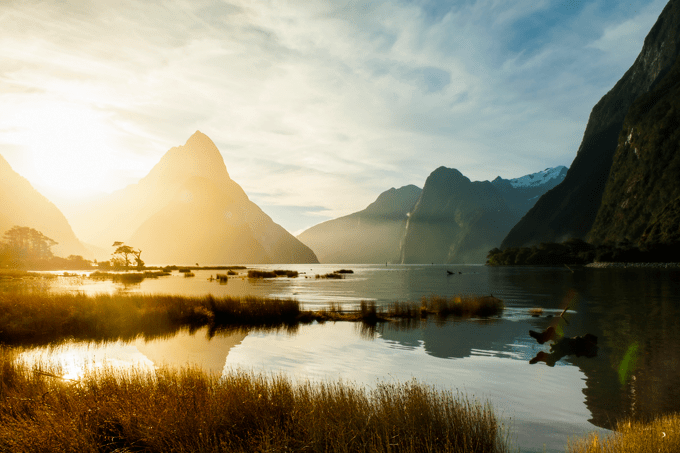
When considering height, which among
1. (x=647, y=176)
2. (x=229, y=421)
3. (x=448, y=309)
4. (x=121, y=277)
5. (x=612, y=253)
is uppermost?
(x=647, y=176)

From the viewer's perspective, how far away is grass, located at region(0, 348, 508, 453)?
299 inches

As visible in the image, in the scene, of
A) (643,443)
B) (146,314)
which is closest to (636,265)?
(146,314)

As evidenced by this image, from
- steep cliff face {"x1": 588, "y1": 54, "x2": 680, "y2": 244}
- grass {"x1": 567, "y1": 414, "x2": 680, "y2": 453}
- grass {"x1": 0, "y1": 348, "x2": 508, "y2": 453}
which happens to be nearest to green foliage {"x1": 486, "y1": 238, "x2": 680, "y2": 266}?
steep cliff face {"x1": 588, "y1": 54, "x2": 680, "y2": 244}

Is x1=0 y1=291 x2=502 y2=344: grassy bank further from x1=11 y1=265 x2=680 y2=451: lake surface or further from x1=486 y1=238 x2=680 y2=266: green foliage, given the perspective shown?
x1=486 y1=238 x2=680 y2=266: green foliage

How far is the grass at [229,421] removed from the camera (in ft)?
25.0

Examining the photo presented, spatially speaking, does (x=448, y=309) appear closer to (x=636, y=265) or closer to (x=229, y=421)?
(x=229, y=421)

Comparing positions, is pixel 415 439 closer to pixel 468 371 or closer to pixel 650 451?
pixel 650 451

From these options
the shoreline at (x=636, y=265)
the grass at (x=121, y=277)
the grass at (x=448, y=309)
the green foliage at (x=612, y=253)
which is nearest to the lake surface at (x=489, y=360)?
the grass at (x=448, y=309)

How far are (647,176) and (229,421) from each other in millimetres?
191381

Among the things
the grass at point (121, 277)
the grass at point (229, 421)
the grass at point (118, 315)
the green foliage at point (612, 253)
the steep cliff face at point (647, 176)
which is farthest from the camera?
the steep cliff face at point (647, 176)

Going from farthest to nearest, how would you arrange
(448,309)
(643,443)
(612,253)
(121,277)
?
(612,253)
(121,277)
(448,309)
(643,443)

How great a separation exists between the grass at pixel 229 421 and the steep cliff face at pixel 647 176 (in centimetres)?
15629

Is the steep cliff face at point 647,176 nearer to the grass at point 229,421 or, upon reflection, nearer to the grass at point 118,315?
the grass at point 118,315

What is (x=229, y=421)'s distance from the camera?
8.41m
